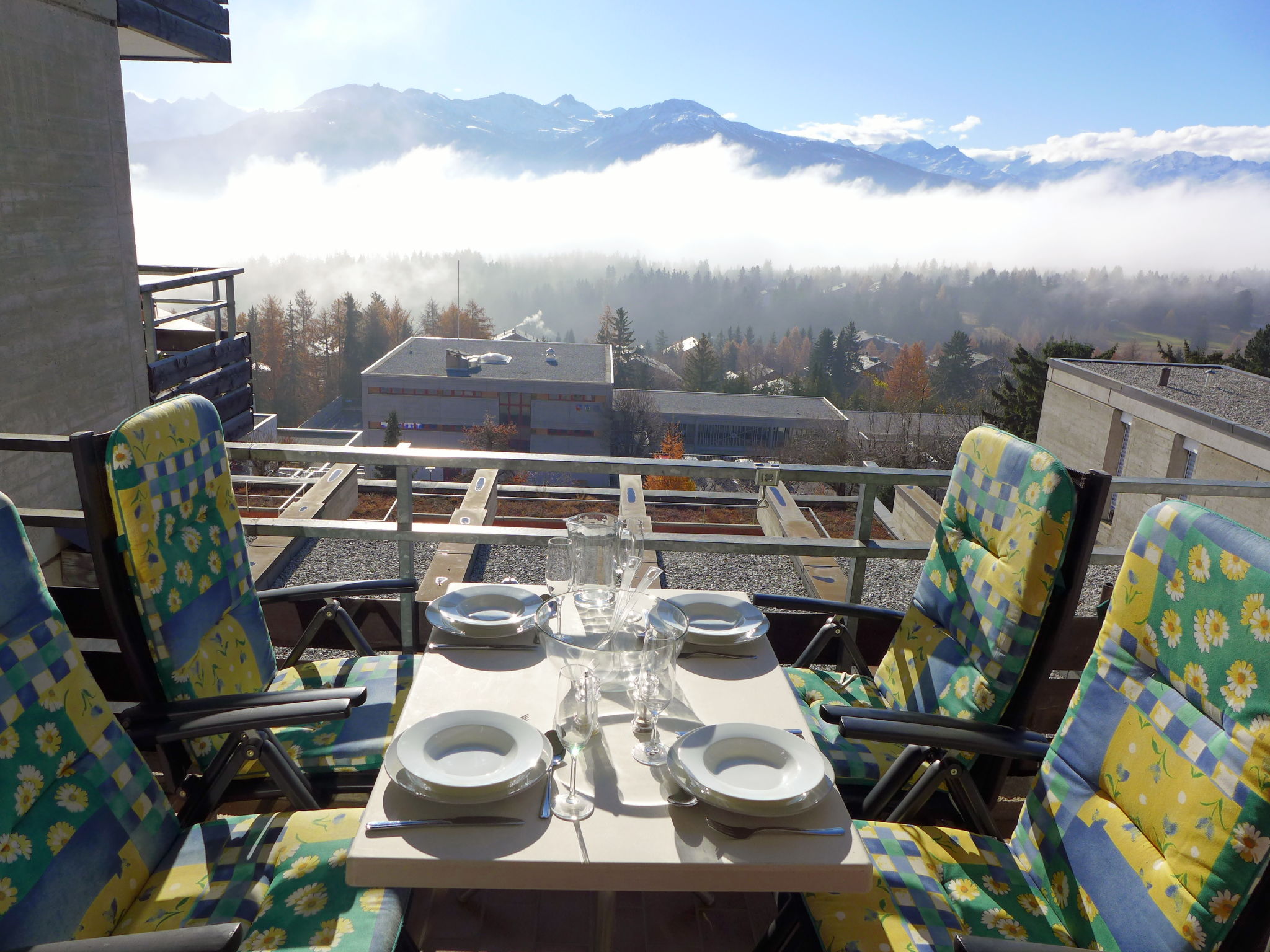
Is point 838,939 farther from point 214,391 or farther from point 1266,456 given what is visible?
point 1266,456

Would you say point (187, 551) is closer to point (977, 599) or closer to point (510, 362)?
point (977, 599)

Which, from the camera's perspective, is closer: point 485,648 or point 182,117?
point 485,648

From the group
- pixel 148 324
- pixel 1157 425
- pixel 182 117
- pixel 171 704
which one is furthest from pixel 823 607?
pixel 182 117

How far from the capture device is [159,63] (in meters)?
9.81

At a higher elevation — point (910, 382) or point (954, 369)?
point (954, 369)

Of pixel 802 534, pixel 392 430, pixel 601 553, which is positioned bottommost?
pixel 392 430

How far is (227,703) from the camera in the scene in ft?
4.88

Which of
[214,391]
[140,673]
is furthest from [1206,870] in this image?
[214,391]

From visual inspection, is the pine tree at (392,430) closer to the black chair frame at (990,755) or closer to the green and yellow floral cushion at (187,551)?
the green and yellow floral cushion at (187,551)

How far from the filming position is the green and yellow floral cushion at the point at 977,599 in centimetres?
157

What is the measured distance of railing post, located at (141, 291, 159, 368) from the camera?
27.1ft

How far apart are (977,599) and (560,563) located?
0.89 m

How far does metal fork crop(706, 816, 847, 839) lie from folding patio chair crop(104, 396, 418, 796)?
31.8 inches

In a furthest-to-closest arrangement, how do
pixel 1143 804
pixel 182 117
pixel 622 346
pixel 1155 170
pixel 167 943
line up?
pixel 1155 170 < pixel 182 117 < pixel 622 346 < pixel 1143 804 < pixel 167 943
